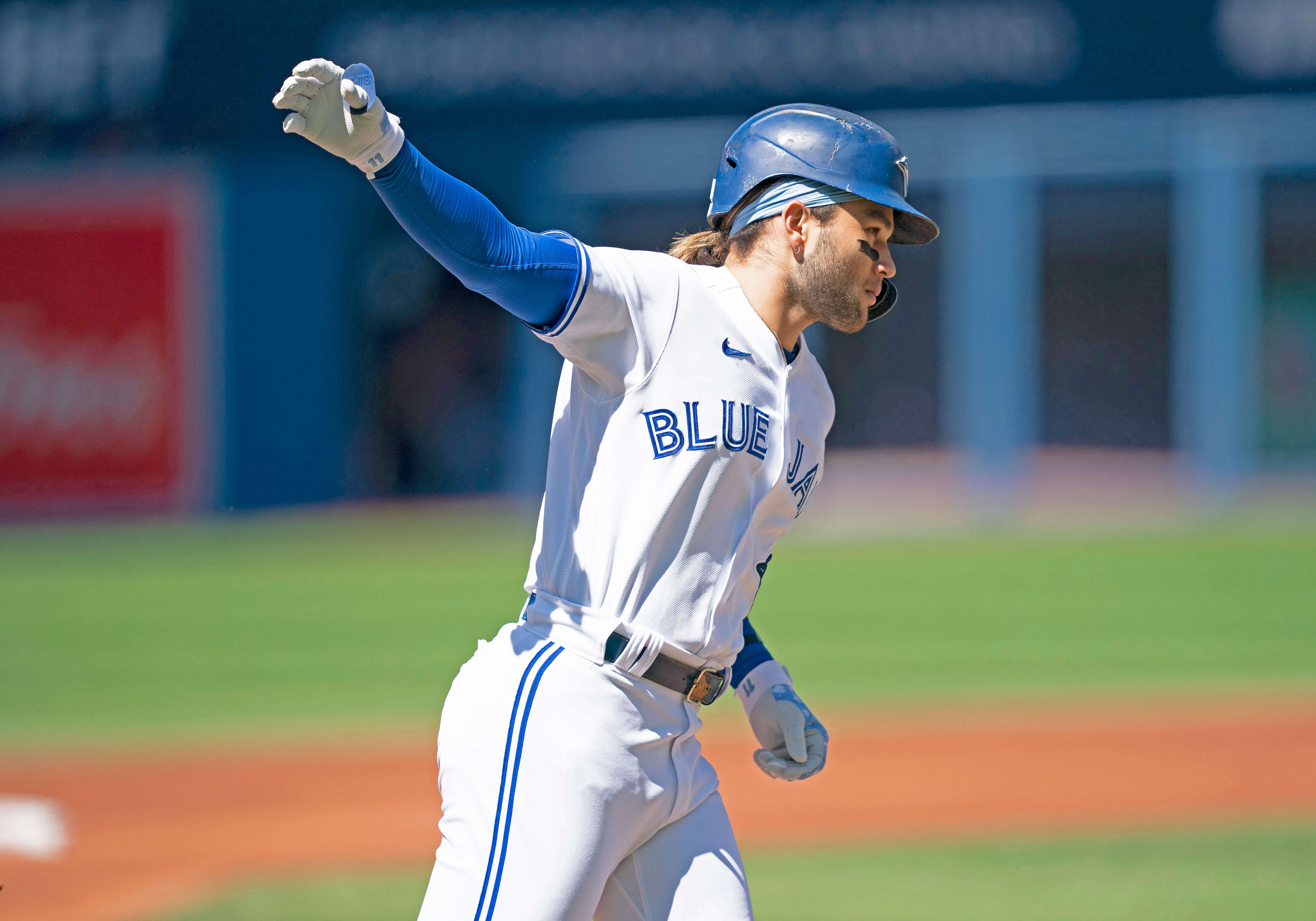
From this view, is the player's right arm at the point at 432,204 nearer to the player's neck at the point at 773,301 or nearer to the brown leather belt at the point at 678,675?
the player's neck at the point at 773,301

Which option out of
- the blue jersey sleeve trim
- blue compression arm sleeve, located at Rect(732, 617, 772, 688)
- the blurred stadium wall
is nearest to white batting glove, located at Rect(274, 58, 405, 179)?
the blue jersey sleeve trim

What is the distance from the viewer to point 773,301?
112 inches

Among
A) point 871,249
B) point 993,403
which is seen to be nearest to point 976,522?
point 993,403

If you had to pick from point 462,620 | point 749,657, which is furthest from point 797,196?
point 462,620

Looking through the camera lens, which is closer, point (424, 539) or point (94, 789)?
point (94, 789)

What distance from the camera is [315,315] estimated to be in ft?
67.9

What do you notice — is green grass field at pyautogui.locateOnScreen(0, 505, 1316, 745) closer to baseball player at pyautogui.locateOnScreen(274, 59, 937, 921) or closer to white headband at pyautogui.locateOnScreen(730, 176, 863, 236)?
baseball player at pyautogui.locateOnScreen(274, 59, 937, 921)

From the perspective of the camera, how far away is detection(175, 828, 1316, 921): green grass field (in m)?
5.07

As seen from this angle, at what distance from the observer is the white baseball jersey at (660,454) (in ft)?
8.59

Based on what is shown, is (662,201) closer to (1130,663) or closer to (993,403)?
(993,403)

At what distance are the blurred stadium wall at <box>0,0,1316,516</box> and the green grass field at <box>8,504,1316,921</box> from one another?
230cm

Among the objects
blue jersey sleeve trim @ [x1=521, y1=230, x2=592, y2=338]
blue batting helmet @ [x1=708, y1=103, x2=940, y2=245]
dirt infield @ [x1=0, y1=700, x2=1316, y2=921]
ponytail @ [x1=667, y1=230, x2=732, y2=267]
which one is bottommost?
dirt infield @ [x1=0, y1=700, x2=1316, y2=921]

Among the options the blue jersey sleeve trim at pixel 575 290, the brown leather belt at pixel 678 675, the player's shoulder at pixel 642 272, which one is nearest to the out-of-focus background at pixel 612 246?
the brown leather belt at pixel 678 675

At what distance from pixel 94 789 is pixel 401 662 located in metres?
3.69
